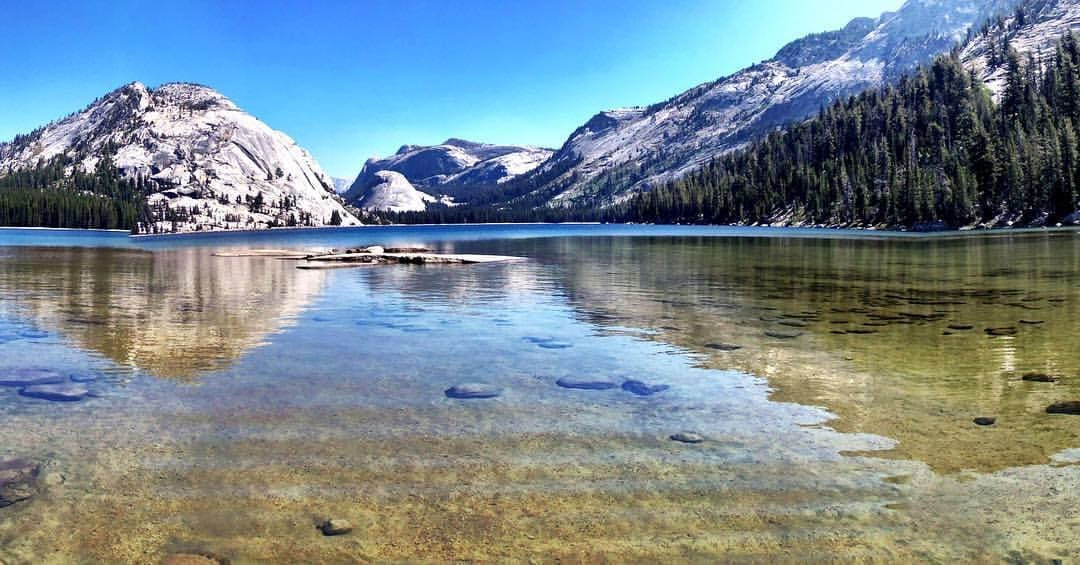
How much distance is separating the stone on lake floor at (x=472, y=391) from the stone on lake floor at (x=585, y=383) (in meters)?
1.81

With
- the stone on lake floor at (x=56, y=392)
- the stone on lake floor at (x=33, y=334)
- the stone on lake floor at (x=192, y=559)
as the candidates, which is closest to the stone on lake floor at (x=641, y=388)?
the stone on lake floor at (x=192, y=559)

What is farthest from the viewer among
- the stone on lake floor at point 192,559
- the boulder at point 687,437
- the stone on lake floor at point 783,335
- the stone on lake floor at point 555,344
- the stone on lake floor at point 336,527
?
the stone on lake floor at point 783,335

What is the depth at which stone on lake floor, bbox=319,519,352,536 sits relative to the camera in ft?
28.4

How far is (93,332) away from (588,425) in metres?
22.4

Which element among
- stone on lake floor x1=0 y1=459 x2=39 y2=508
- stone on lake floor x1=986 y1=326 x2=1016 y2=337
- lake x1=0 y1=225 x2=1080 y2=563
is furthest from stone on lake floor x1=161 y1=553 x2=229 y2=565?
stone on lake floor x1=986 y1=326 x2=1016 y2=337

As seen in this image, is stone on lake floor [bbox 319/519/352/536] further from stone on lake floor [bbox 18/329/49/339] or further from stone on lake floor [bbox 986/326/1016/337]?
stone on lake floor [bbox 986/326/1016/337]

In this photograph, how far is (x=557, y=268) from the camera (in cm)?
6431

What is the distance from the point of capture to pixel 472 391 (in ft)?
53.7

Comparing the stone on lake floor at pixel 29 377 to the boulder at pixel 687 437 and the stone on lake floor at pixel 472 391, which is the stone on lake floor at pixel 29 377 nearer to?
the stone on lake floor at pixel 472 391

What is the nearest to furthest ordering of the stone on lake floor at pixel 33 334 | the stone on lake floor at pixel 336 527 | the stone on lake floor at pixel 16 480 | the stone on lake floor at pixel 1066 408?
the stone on lake floor at pixel 336 527 → the stone on lake floor at pixel 16 480 → the stone on lake floor at pixel 1066 408 → the stone on lake floor at pixel 33 334

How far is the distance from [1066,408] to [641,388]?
8954 mm

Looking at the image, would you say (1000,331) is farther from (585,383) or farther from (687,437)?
(687,437)

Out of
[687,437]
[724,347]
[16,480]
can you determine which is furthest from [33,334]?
[724,347]

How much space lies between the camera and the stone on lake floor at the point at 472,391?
52.1 feet
